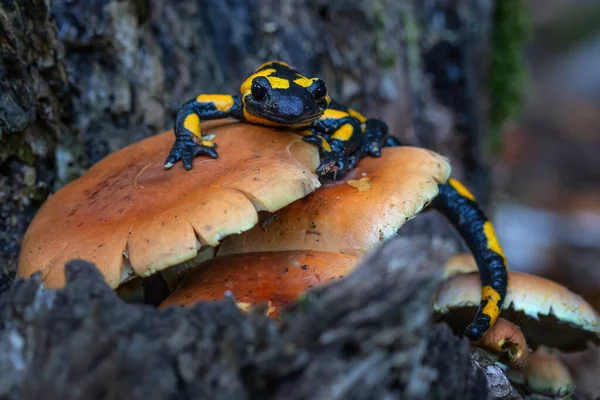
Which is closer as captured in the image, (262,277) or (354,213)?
(262,277)

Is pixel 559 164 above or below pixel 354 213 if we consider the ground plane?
below

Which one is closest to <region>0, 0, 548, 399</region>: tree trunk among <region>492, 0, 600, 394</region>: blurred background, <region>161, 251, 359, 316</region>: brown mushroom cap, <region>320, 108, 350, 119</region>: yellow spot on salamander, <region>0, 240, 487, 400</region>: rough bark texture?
<region>0, 240, 487, 400</region>: rough bark texture

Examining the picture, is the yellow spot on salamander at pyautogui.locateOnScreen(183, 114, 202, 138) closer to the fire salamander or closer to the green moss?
the fire salamander

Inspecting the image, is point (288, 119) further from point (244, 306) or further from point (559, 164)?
point (559, 164)

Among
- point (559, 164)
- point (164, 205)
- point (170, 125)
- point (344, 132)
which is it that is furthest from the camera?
point (559, 164)

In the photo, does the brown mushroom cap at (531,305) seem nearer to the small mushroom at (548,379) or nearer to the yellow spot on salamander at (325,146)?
the small mushroom at (548,379)

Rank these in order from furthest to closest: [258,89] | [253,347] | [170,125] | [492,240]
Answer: [170,125] → [492,240] → [258,89] → [253,347]

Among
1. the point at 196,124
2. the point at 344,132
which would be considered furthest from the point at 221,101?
the point at 344,132
